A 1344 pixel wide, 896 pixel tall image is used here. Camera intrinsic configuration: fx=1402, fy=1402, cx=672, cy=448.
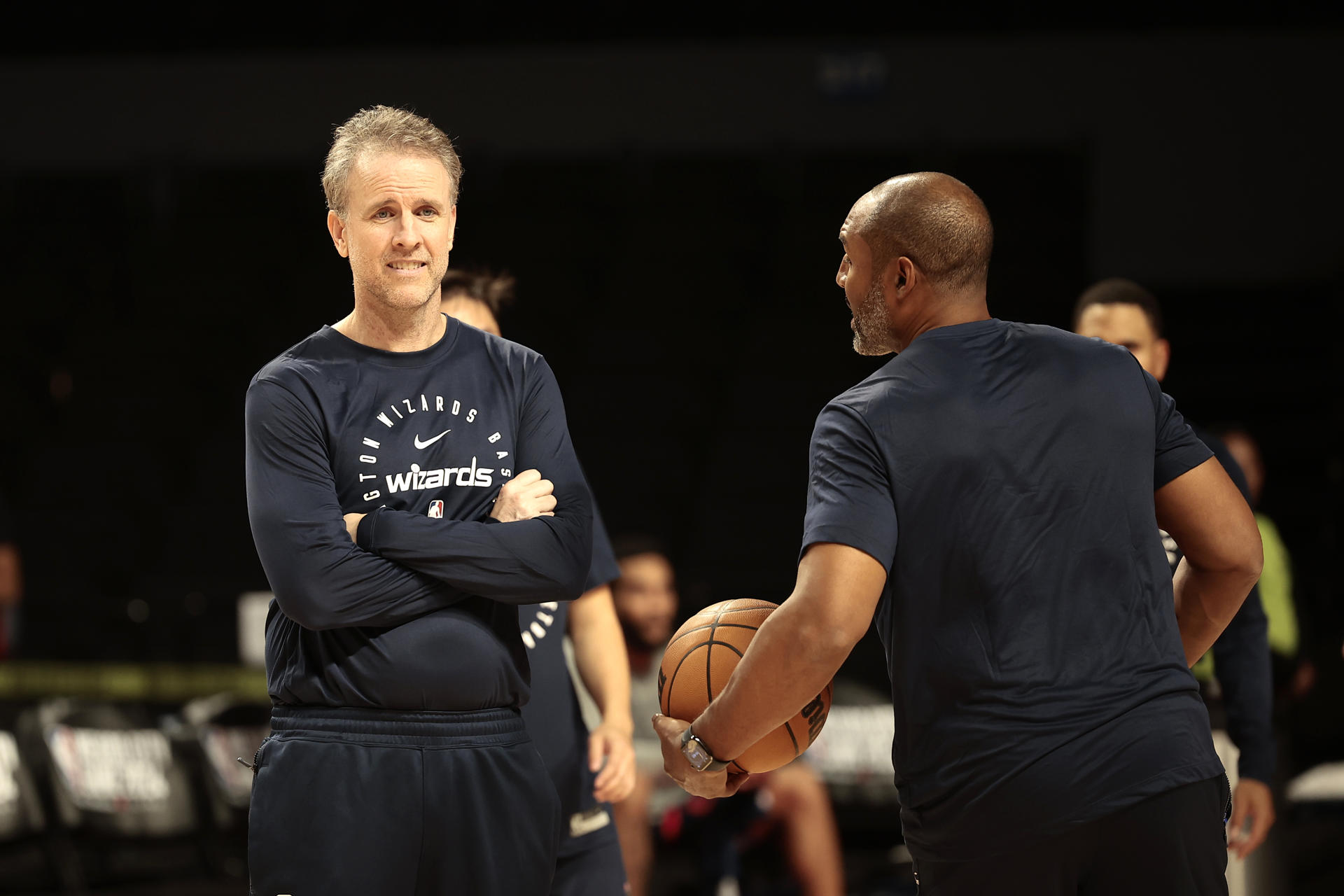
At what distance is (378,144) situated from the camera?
7.29ft

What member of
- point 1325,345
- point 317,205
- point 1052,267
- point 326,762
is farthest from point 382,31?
point 326,762

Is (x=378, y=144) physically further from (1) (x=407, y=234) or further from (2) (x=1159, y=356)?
(2) (x=1159, y=356)

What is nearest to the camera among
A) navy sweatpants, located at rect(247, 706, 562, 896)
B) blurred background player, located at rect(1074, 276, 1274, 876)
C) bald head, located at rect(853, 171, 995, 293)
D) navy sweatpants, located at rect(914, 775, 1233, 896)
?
navy sweatpants, located at rect(914, 775, 1233, 896)

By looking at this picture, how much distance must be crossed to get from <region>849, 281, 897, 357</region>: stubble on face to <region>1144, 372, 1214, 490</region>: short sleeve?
1.33ft

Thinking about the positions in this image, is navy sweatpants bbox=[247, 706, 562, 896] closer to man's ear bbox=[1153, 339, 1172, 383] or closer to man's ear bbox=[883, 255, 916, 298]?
man's ear bbox=[883, 255, 916, 298]

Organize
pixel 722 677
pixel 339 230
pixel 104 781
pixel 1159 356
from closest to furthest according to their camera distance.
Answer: pixel 339 230, pixel 722 677, pixel 1159 356, pixel 104 781

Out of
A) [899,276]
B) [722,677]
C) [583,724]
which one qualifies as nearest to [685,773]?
[722,677]

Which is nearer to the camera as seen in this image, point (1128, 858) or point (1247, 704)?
point (1128, 858)

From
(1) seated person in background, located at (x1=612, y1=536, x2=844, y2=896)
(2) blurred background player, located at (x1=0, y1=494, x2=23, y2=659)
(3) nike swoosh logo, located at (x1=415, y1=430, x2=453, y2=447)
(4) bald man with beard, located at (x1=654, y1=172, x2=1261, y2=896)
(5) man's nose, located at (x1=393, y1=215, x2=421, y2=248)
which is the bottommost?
(1) seated person in background, located at (x1=612, y1=536, x2=844, y2=896)

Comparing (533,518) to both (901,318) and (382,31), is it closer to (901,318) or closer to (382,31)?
(901,318)

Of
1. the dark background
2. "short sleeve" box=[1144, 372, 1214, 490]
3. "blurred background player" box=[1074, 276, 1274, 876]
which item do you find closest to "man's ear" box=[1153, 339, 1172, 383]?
"blurred background player" box=[1074, 276, 1274, 876]

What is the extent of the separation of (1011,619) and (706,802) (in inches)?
125

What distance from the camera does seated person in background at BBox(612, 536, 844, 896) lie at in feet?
16.0

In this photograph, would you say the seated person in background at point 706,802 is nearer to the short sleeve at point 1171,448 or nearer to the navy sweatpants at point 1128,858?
the short sleeve at point 1171,448
